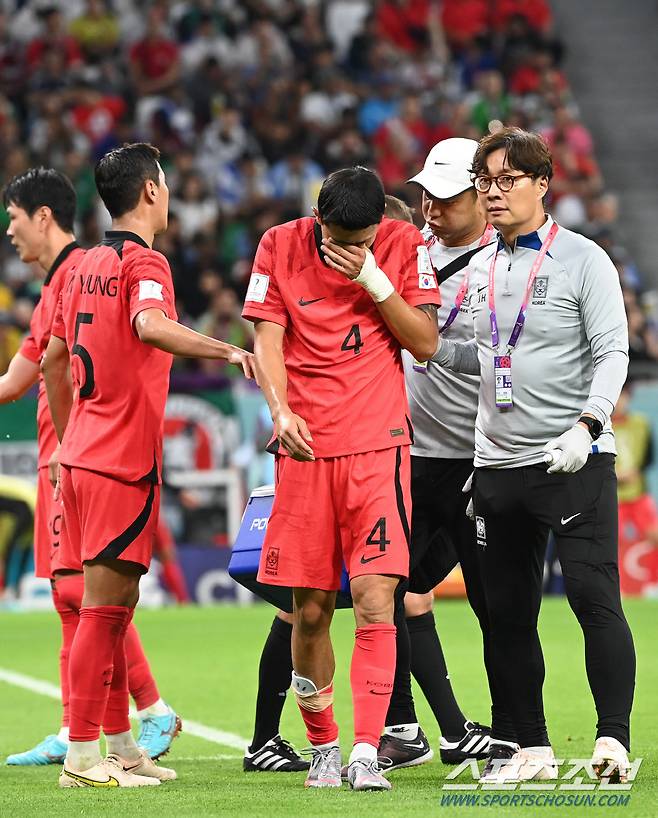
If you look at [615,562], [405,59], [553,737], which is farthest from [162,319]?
[405,59]

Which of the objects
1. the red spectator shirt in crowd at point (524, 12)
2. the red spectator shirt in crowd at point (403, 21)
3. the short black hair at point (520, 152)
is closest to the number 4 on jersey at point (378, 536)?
the short black hair at point (520, 152)

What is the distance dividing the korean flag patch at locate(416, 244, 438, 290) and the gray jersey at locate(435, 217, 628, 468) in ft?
0.70

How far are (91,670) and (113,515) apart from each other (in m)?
0.56

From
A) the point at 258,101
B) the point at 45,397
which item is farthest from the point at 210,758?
the point at 258,101

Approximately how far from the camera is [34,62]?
63.9 feet

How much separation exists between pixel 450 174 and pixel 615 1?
19.5 m

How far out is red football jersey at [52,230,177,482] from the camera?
5734mm

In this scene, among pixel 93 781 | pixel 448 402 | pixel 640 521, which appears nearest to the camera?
pixel 93 781

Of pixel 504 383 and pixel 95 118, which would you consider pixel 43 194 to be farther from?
pixel 95 118

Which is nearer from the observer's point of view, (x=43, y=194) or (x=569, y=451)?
(x=569, y=451)

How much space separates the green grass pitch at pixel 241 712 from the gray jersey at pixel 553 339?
4.05 ft

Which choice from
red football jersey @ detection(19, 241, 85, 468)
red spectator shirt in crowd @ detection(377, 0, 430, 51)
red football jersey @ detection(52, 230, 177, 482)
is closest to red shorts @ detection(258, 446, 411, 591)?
red football jersey @ detection(52, 230, 177, 482)

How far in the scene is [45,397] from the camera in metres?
6.73

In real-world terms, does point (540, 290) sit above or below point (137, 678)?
above
